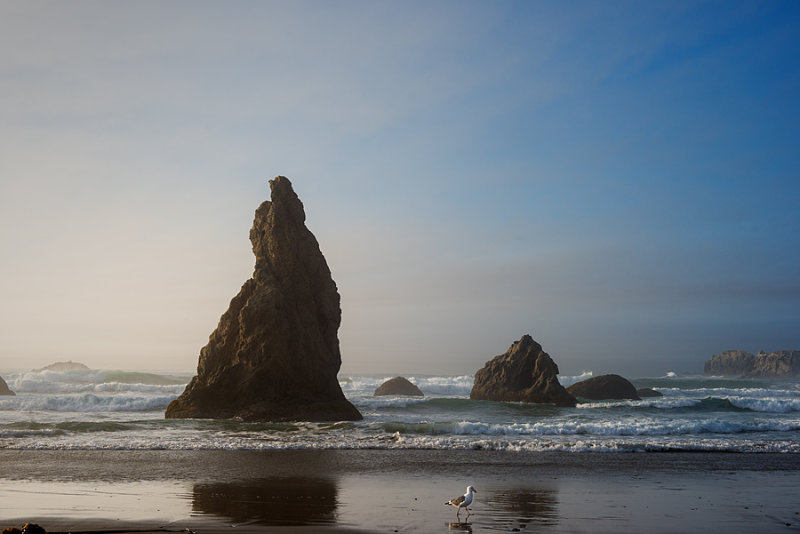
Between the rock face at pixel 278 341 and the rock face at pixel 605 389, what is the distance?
29.9 m

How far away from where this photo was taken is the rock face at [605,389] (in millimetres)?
55344

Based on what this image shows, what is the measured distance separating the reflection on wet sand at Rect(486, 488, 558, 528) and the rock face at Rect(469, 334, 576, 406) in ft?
108

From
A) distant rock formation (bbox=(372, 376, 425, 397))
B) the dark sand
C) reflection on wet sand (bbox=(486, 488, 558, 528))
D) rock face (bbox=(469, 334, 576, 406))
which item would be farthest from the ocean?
distant rock formation (bbox=(372, 376, 425, 397))

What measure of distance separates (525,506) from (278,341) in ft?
72.6

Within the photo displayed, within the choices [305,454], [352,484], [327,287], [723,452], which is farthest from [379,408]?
[352,484]

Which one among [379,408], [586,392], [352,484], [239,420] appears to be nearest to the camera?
[352,484]

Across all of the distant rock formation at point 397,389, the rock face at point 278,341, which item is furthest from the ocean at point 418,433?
the distant rock formation at point 397,389

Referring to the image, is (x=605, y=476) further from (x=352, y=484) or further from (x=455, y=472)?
(x=352, y=484)

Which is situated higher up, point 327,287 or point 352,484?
point 327,287

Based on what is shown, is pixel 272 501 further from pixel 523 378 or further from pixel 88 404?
pixel 523 378

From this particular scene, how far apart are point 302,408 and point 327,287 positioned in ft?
25.5

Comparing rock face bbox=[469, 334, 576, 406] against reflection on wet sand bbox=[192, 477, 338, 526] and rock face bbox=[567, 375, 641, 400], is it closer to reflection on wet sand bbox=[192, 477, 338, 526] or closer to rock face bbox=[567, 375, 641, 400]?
rock face bbox=[567, 375, 641, 400]

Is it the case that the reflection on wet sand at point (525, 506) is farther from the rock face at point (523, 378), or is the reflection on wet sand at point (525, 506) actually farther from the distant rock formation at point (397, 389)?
the distant rock formation at point (397, 389)

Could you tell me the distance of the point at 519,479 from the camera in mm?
16859
